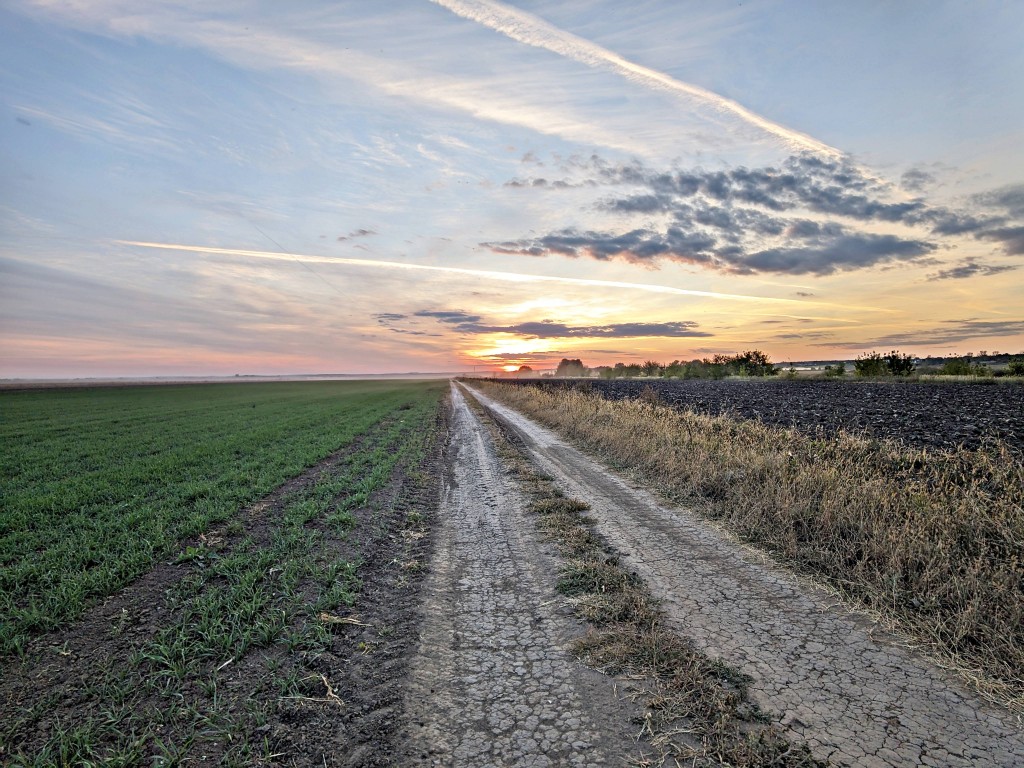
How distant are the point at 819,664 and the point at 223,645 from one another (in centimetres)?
546

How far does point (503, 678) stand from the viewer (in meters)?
3.97

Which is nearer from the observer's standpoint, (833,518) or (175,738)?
(175,738)

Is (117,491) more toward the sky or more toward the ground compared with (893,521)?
more toward the ground

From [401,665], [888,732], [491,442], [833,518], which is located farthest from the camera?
[491,442]

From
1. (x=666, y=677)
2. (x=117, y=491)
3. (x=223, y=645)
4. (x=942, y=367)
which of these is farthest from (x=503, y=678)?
(x=942, y=367)

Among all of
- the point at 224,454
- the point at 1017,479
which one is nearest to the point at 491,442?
the point at 224,454

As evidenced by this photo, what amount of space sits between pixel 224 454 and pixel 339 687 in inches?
573

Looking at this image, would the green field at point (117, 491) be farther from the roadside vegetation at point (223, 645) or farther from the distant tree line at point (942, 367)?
the distant tree line at point (942, 367)

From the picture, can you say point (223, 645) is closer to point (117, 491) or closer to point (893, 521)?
point (893, 521)

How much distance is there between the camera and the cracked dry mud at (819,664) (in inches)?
126

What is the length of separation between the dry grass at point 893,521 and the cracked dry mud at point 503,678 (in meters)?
3.16

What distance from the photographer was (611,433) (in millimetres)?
15312

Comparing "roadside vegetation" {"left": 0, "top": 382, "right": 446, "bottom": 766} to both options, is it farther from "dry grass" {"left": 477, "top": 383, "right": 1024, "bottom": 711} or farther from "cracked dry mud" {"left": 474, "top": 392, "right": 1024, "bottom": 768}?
"dry grass" {"left": 477, "top": 383, "right": 1024, "bottom": 711}

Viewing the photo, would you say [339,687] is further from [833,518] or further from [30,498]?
[30,498]
